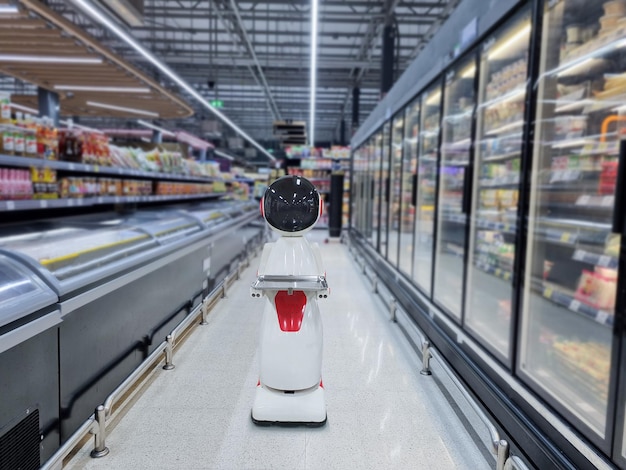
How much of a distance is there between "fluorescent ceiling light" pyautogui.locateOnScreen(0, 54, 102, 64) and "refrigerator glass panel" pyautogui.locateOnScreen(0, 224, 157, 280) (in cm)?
118

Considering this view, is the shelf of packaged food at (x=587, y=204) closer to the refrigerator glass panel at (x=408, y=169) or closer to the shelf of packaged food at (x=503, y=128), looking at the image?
the shelf of packaged food at (x=503, y=128)

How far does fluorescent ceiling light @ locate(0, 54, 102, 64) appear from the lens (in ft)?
9.96

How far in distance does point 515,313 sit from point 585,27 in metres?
2.10

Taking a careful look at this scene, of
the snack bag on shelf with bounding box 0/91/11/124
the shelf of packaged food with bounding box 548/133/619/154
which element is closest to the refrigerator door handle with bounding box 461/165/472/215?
the shelf of packaged food with bounding box 548/133/619/154

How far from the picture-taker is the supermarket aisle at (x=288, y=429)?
Result: 1956 millimetres

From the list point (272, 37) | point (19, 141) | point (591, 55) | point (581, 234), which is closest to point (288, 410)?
point (19, 141)

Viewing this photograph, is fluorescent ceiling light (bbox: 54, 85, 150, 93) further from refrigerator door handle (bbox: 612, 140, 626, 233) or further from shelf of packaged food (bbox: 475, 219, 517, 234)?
refrigerator door handle (bbox: 612, 140, 626, 233)

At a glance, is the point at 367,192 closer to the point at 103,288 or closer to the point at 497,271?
the point at 497,271

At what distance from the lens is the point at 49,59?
123 inches

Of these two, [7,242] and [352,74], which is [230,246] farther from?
[352,74]

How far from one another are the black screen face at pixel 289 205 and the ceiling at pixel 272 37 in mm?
7524

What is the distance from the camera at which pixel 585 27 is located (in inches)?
117

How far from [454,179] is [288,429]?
3.65m

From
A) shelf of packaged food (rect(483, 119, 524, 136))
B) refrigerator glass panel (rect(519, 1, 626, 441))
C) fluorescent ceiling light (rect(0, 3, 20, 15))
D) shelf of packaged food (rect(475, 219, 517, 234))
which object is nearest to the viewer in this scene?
fluorescent ceiling light (rect(0, 3, 20, 15))
